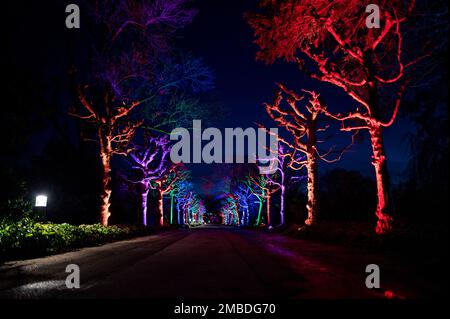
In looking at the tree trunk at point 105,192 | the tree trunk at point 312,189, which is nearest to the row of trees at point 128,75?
the tree trunk at point 105,192

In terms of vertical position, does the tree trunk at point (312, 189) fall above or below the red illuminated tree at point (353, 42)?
below

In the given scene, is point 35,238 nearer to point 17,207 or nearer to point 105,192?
point 17,207

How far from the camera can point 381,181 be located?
13.2 metres

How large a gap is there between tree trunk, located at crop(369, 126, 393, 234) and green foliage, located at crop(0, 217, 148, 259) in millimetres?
12194

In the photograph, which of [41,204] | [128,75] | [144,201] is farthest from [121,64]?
[144,201]

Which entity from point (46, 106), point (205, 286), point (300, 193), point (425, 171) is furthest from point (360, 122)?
point (300, 193)

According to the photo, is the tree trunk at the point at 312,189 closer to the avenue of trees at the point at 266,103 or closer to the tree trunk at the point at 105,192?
the avenue of trees at the point at 266,103

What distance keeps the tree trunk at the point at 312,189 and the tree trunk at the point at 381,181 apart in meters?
8.19

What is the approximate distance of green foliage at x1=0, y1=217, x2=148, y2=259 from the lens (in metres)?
11.0

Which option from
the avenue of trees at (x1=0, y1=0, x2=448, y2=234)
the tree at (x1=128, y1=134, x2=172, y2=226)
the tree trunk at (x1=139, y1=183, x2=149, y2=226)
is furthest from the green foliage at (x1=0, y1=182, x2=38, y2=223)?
the tree trunk at (x1=139, y1=183, x2=149, y2=226)

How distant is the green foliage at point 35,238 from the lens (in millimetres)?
Answer: 11028
